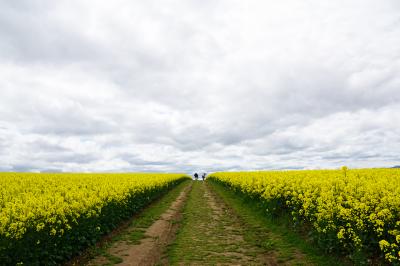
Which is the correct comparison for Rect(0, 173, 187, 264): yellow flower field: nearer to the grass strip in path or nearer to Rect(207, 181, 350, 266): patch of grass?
the grass strip in path

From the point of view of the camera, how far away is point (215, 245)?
13352 millimetres

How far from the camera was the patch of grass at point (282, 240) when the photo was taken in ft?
36.7

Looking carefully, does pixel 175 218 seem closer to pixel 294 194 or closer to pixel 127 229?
pixel 127 229

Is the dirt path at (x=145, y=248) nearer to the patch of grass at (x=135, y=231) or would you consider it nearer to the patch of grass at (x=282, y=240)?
the patch of grass at (x=135, y=231)

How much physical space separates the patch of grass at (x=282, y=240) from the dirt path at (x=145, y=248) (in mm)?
4044

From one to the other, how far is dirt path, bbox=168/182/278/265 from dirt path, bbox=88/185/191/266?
54 centimetres

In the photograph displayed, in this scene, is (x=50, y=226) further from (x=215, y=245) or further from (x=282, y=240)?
(x=282, y=240)

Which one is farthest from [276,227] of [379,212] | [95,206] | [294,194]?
[95,206]

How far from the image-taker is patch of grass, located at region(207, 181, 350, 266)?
1118cm

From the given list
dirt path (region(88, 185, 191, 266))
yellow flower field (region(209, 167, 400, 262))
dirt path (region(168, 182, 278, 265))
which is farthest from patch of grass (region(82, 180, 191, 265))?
yellow flower field (region(209, 167, 400, 262))

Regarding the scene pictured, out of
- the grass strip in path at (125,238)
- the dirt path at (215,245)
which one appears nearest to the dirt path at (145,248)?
the grass strip in path at (125,238)

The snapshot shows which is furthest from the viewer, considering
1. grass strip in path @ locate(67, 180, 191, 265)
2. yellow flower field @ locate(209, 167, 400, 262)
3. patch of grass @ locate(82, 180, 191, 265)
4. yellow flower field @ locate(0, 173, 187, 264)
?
patch of grass @ locate(82, 180, 191, 265)

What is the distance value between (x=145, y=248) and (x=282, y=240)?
6.03 m

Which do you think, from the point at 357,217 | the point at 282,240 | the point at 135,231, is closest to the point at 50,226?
the point at 135,231
